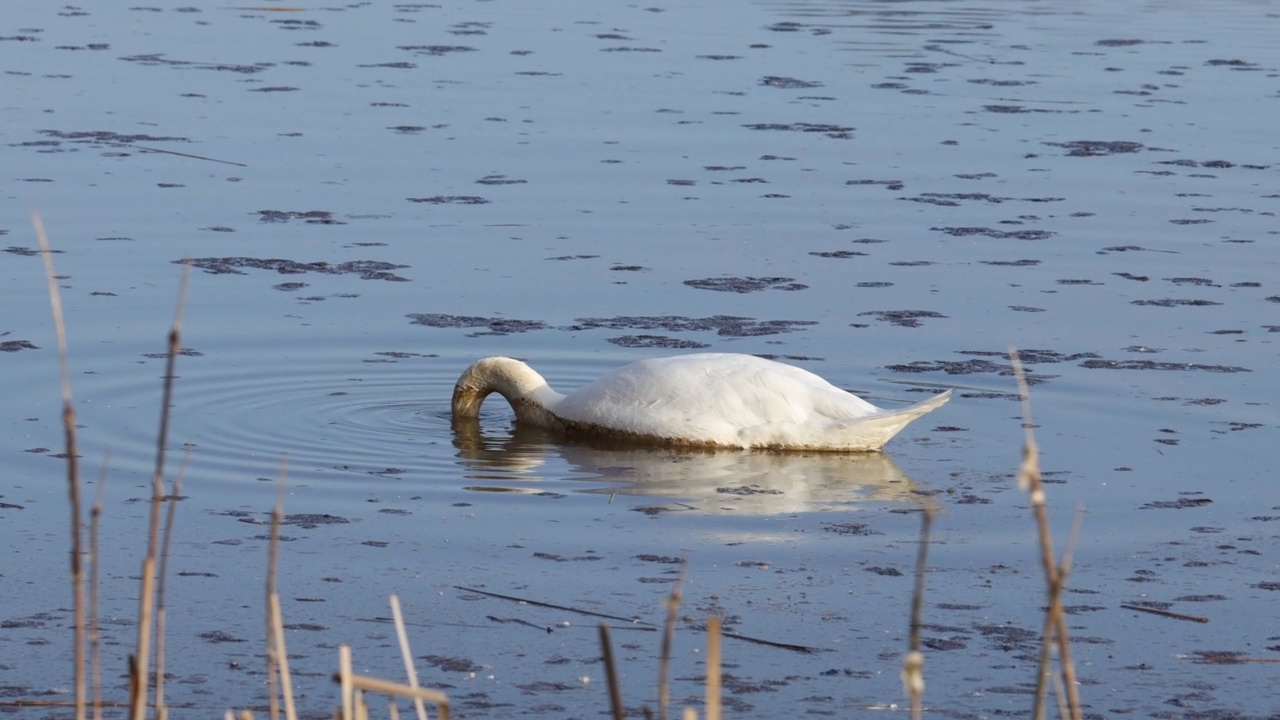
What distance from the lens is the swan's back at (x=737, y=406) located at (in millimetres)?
9000

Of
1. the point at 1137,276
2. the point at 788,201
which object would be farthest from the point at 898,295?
the point at 788,201

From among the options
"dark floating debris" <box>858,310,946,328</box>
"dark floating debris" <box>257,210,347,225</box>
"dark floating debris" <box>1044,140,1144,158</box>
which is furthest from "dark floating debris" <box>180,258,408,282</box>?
"dark floating debris" <box>1044,140,1144,158</box>

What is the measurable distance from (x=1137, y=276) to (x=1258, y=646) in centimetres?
617

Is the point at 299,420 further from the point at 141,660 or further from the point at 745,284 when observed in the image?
the point at 141,660

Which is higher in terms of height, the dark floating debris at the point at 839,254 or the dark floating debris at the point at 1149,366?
the dark floating debris at the point at 839,254

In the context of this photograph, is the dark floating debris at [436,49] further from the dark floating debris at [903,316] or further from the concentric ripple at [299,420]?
the concentric ripple at [299,420]

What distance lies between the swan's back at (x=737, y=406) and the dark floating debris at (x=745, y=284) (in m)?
2.68

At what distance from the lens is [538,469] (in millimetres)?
8805

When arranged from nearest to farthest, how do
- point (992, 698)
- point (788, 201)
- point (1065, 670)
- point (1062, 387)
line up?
point (1065, 670), point (992, 698), point (1062, 387), point (788, 201)

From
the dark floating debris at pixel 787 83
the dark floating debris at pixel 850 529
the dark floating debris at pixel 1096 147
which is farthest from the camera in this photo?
the dark floating debris at pixel 787 83

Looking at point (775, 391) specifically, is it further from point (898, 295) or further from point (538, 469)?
point (898, 295)

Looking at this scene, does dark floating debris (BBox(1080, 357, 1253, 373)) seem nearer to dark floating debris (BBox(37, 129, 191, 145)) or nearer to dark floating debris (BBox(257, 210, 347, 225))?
dark floating debris (BBox(257, 210, 347, 225))

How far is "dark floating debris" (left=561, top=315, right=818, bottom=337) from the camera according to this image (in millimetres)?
10859

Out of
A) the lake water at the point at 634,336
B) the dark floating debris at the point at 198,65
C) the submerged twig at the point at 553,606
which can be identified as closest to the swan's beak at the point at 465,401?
the lake water at the point at 634,336
